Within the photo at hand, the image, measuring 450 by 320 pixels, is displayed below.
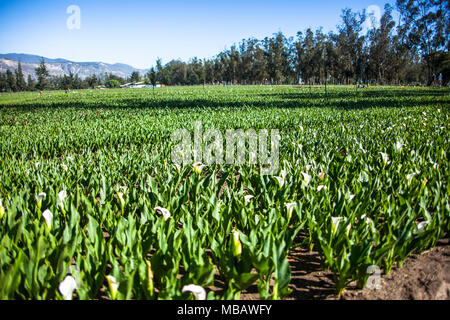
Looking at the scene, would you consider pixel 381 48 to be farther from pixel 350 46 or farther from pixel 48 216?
pixel 48 216

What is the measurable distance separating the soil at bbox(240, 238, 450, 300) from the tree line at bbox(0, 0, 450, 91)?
18322 millimetres

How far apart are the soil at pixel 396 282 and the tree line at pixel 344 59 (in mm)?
18322

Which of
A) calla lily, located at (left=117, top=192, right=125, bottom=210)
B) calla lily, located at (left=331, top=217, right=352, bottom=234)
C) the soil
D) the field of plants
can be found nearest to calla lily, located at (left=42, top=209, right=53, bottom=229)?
the field of plants

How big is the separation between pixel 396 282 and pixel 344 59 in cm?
6714

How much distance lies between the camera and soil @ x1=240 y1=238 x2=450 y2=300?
2.09 m

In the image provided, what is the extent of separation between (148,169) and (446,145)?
209 inches

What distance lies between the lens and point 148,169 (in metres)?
4.78

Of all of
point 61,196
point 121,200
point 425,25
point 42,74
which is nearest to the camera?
point 61,196

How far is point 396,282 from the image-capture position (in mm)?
2227

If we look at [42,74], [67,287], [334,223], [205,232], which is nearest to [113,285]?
Result: [67,287]

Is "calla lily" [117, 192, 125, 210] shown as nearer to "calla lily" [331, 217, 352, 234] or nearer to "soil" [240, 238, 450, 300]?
"soil" [240, 238, 450, 300]

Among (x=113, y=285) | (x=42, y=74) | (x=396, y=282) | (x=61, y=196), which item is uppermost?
(x=42, y=74)
